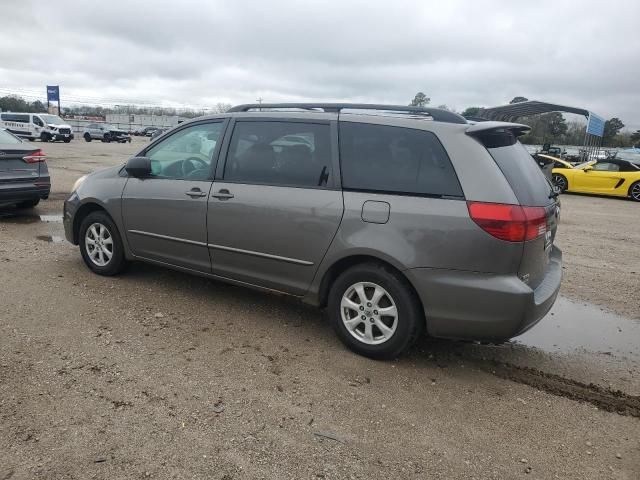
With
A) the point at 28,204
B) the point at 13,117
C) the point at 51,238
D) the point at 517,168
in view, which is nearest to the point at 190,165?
the point at 517,168

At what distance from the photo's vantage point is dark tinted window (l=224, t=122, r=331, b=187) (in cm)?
397

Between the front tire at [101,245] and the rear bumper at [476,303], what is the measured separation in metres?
3.17

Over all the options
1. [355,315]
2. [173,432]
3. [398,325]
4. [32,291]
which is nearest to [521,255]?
[398,325]

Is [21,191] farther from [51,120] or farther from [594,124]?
[51,120]

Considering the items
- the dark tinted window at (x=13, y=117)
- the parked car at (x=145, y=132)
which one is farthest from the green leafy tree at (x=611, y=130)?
the dark tinted window at (x=13, y=117)

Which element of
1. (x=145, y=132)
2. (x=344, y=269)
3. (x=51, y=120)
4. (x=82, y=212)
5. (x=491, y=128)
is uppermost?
(x=145, y=132)

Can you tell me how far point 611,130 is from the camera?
200 ft

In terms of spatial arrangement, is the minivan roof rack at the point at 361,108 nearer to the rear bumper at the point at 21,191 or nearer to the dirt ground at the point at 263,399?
the dirt ground at the point at 263,399

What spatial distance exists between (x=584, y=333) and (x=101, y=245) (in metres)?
4.74

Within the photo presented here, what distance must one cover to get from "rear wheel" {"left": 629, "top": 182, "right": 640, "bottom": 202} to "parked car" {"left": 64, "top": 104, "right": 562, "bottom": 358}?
14.1 m

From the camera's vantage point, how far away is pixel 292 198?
3.98m

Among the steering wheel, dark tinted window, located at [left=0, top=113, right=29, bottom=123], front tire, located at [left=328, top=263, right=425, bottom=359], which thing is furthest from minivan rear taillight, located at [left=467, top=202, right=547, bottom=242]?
dark tinted window, located at [left=0, top=113, right=29, bottom=123]

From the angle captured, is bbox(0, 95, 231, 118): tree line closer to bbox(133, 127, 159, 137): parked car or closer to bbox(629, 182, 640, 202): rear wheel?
bbox(133, 127, 159, 137): parked car

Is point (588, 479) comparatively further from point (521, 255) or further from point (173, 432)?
point (173, 432)
